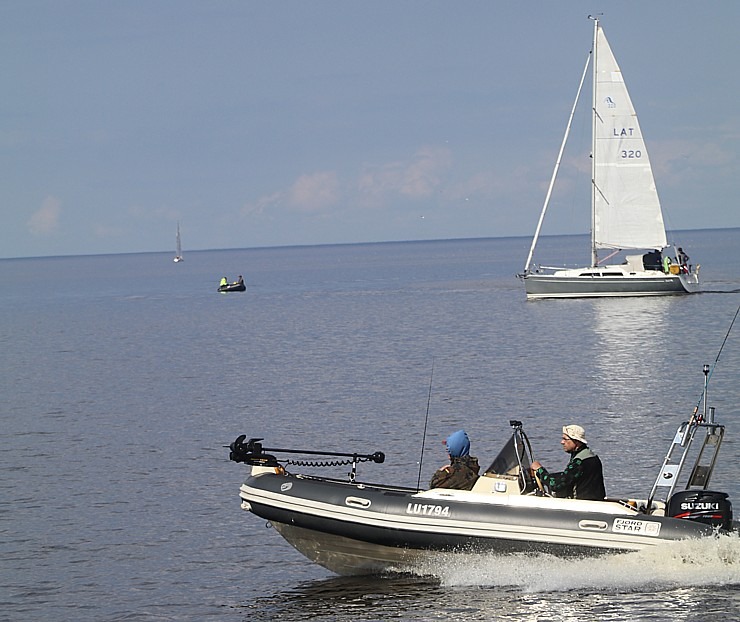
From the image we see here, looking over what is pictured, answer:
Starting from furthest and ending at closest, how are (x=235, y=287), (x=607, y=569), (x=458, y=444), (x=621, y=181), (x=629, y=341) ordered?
(x=235, y=287)
(x=621, y=181)
(x=629, y=341)
(x=458, y=444)
(x=607, y=569)

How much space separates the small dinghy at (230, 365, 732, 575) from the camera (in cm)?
1355

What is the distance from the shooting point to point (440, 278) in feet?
403

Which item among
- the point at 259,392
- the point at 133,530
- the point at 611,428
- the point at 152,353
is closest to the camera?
the point at 133,530

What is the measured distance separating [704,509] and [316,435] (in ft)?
45.3

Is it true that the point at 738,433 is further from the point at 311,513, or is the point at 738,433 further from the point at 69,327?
the point at 69,327

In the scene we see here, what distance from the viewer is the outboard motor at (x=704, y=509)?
13461 mm

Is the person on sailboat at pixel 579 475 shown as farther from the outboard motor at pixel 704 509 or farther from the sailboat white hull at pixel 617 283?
the sailboat white hull at pixel 617 283

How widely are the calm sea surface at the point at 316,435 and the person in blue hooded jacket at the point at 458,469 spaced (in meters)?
0.95

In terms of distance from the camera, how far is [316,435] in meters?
26.3

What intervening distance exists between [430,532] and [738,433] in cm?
1184

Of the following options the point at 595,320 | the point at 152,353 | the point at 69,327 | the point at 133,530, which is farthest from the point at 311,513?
the point at 69,327

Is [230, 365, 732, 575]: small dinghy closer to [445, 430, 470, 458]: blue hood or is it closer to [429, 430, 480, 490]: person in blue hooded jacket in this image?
[429, 430, 480, 490]: person in blue hooded jacket

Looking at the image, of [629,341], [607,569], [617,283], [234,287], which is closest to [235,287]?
[234,287]

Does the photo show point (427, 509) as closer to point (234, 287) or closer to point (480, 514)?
point (480, 514)
